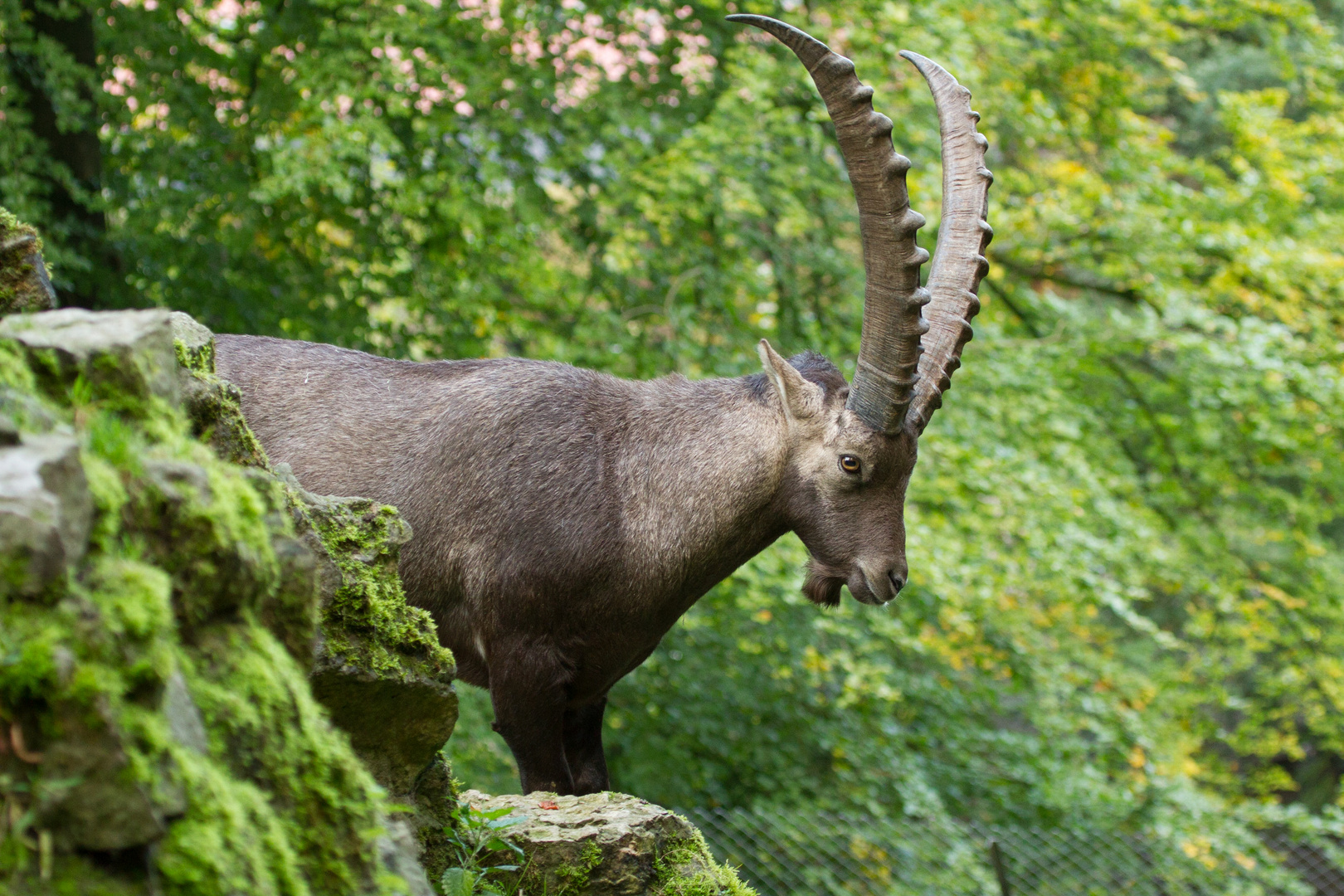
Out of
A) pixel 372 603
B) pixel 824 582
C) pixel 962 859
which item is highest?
pixel 372 603

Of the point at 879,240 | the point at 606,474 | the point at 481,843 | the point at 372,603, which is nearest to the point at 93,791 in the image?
the point at 372,603

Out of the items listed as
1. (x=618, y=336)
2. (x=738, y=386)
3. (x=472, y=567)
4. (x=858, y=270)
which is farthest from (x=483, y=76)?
(x=472, y=567)

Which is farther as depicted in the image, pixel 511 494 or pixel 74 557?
pixel 511 494

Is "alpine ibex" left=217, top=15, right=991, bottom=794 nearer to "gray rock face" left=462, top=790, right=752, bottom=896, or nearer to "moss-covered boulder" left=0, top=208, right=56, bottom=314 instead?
"gray rock face" left=462, top=790, right=752, bottom=896

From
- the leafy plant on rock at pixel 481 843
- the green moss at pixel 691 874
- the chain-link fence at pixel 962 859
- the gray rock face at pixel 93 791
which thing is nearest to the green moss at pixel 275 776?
the gray rock face at pixel 93 791

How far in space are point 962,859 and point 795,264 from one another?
17.0ft

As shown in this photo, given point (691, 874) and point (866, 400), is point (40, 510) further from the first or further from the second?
point (866, 400)

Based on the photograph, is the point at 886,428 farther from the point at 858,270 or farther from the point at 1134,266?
the point at 1134,266

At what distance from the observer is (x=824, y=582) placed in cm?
475

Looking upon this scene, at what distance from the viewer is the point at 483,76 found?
8984 millimetres

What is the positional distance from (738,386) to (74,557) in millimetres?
3406

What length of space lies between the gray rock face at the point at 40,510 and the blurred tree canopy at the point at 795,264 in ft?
21.6

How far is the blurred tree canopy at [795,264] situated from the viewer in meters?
8.88

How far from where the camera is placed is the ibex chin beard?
466 cm
